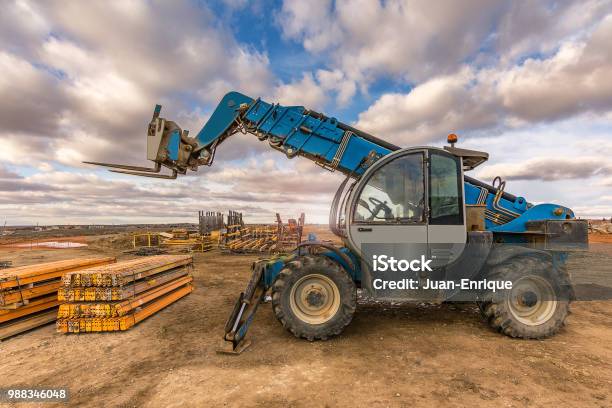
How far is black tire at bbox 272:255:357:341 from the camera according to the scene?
5203 mm

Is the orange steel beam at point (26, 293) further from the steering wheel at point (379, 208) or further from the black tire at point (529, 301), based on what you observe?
the black tire at point (529, 301)

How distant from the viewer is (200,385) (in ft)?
12.9

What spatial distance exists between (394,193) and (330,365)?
2.94 m

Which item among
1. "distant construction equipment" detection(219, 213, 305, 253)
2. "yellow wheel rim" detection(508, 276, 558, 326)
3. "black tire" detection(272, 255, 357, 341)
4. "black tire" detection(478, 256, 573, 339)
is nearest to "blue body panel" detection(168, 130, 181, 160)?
"black tire" detection(272, 255, 357, 341)

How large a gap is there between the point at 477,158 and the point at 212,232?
70.3 feet

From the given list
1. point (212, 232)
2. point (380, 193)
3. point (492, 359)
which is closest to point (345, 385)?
point (492, 359)

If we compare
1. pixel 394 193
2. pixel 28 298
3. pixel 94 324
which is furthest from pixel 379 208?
pixel 28 298

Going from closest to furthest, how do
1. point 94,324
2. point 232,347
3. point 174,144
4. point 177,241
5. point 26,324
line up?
point 232,347 < point 94,324 < point 26,324 < point 174,144 < point 177,241

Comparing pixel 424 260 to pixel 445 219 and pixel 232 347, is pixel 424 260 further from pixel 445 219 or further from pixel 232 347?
pixel 232 347

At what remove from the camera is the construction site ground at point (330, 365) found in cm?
368

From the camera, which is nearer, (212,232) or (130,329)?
(130,329)

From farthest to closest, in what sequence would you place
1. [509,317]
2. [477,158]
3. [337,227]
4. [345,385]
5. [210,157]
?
[210,157] < [337,227] < [477,158] < [509,317] < [345,385]

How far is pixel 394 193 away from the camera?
551 centimetres

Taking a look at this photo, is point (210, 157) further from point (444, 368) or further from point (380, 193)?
point (444, 368)
